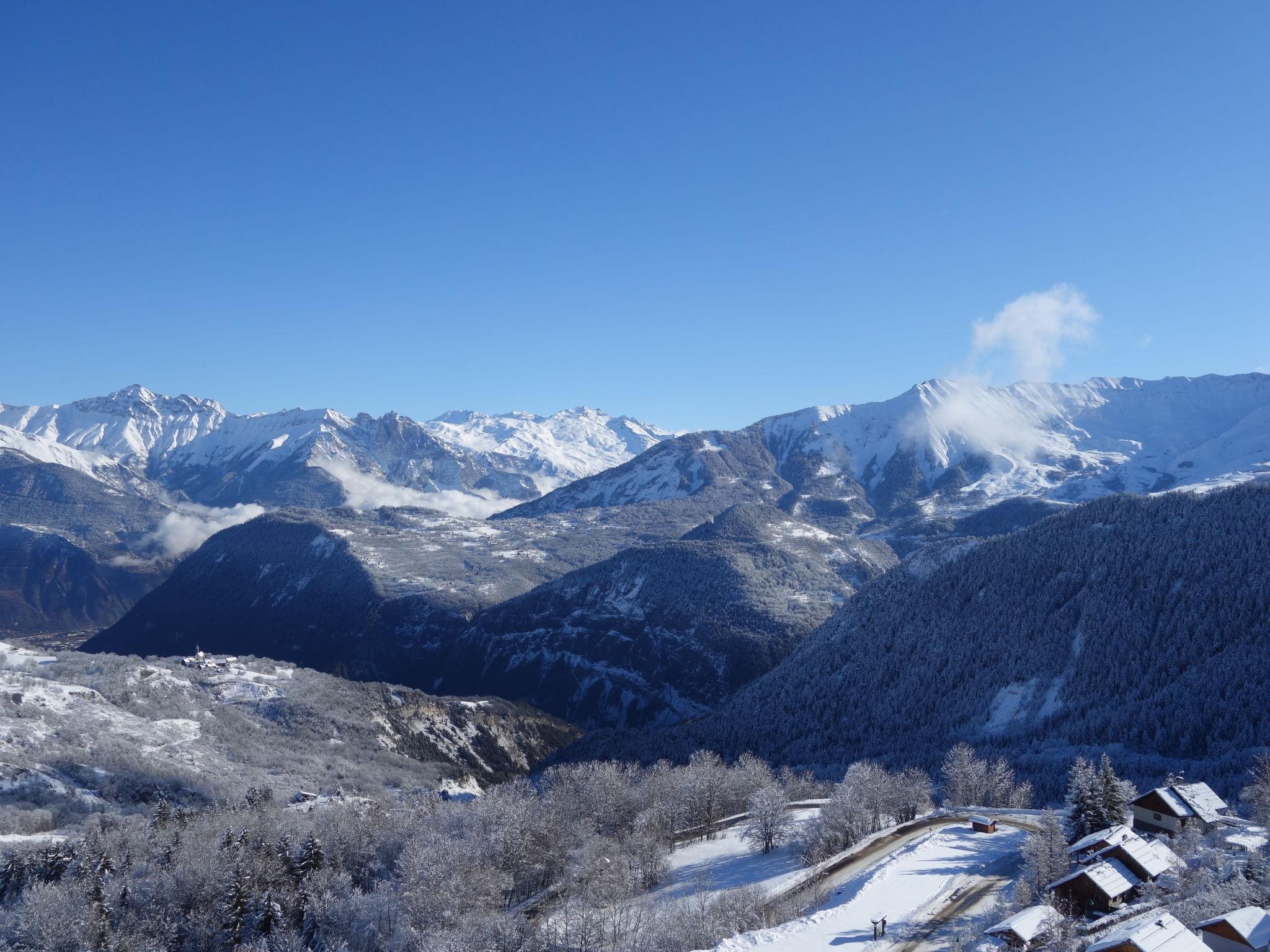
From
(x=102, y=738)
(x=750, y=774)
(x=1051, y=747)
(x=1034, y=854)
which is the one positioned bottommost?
(x=1051, y=747)

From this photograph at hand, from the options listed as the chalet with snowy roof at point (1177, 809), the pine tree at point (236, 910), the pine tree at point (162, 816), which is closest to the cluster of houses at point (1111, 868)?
the chalet with snowy roof at point (1177, 809)

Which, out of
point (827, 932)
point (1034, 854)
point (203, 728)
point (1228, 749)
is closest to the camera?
point (827, 932)

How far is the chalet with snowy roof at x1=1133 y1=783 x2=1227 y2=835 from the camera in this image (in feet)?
268

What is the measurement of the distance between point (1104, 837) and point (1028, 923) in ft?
61.4

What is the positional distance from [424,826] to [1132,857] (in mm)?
82017

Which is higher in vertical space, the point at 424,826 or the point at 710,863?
the point at 424,826

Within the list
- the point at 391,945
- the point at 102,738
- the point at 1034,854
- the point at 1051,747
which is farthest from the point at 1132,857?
the point at 102,738

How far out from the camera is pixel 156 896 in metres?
89.0

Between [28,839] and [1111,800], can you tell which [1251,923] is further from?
[28,839]

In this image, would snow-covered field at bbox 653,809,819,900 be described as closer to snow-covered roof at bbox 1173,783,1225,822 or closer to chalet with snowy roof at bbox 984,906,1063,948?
chalet with snowy roof at bbox 984,906,1063,948

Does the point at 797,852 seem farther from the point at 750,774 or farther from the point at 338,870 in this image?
the point at 338,870

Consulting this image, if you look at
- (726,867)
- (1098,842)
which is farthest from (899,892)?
(726,867)

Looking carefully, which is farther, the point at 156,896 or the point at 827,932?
the point at 156,896

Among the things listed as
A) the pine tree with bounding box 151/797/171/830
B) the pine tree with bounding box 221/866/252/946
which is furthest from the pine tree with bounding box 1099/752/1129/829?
the pine tree with bounding box 151/797/171/830
